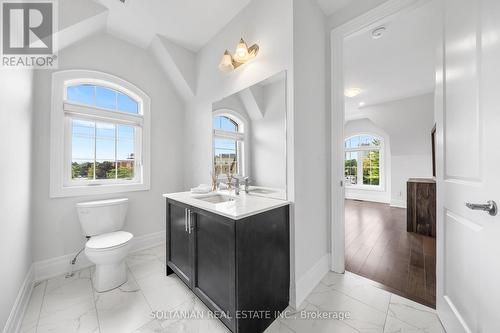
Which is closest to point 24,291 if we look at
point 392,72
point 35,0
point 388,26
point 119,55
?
point 35,0

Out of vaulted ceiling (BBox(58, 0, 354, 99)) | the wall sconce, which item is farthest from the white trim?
the wall sconce

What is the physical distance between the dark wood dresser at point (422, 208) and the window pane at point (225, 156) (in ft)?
10.4

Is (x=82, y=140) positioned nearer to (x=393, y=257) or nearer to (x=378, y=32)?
(x=378, y=32)

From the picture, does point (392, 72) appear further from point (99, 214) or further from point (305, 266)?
point (99, 214)

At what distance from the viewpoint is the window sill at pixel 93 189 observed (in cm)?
198

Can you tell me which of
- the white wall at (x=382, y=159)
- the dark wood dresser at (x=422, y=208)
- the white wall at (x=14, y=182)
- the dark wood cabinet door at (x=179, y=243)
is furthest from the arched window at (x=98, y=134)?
the white wall at (x=382, y=159)

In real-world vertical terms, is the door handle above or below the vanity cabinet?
above

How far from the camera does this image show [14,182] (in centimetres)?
137

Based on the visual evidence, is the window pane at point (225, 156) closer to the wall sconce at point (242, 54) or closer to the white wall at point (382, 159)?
the wall sconce at point (242, 54)

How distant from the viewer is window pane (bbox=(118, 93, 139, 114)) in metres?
2.47

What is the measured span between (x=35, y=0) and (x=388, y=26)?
3396mm

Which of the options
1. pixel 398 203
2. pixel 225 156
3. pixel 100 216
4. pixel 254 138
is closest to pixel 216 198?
pixel 225 156

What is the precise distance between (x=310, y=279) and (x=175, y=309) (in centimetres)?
117

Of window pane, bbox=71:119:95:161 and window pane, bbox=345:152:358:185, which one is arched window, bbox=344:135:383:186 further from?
window pane, bbox=71:119:95:161
